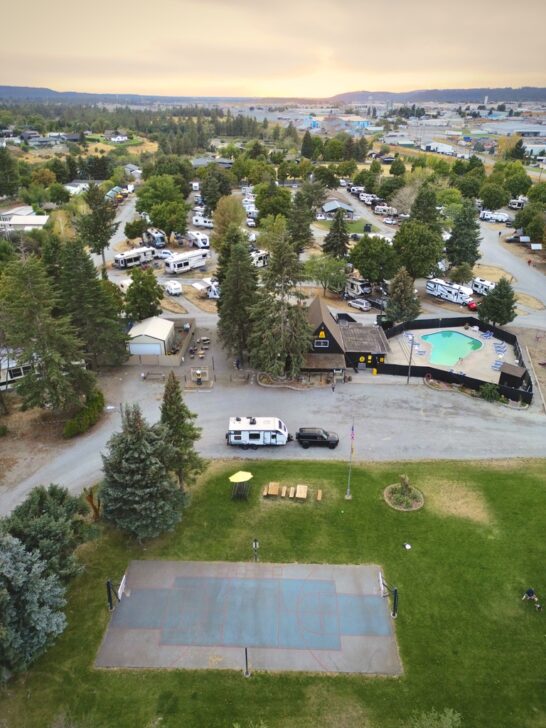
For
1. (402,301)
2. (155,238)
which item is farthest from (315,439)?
(155,238)

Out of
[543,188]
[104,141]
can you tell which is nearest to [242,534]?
[543,188]

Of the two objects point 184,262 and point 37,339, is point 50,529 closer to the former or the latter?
point 37,339

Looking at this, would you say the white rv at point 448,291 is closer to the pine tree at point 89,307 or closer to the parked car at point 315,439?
the parked car at point 315,439

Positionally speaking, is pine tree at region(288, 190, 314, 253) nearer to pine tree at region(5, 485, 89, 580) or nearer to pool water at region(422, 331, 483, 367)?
pool water at region(422, 331, 483, 367)

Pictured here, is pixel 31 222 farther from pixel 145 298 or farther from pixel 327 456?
pixel 327 456

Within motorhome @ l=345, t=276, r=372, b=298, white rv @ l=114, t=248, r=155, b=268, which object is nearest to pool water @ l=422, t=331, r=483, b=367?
motorhome @ l=345, t=276, r=372, b=298
